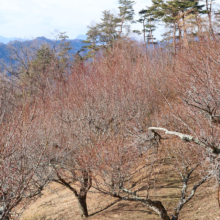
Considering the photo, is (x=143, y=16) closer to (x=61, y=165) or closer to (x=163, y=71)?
(x=163, y=71)

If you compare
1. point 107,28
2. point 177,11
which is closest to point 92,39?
point 107,28

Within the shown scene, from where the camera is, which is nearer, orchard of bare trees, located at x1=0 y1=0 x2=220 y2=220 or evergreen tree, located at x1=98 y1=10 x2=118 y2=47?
orchard of bare trees, located at x1=0 y1=0 x2=220 y2=220

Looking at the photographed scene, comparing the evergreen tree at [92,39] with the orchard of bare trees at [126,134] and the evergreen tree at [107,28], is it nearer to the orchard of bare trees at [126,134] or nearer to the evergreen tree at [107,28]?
the evergreen tree at [107,28]

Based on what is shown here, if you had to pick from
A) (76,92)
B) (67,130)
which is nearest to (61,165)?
(67,130)

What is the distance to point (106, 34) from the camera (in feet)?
93.4

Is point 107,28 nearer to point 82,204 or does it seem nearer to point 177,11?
point 177,11

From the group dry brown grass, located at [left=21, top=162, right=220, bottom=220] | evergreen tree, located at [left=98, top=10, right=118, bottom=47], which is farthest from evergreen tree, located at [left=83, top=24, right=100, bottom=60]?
dry brown grass, located at [left=21, top=162, right=220, bottom=220]

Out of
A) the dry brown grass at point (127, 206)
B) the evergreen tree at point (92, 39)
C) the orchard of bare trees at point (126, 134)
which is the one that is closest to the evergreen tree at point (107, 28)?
the evergreen tree at point (92, 39)

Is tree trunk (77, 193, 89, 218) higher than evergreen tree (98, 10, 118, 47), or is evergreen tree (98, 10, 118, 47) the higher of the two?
evergreen tree (98, 10, 118, 47)

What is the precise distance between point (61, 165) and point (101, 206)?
147 inches

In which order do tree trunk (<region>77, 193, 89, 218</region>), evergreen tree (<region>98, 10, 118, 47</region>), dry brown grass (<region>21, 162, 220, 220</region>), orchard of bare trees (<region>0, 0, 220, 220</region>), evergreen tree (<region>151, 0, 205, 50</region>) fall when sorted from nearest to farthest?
orchard of bare trees (<region>0, 0, 220, 220</region>) < dry brown grass (<region>21, 162, 220, 220</region>) < tree trunk (<region>77, 193, 89, 218</region>) < evergreen tree (<region>151, 0, 205, 50</region>) < evergreen tree (<region>98, 10, 118, 47</region>)

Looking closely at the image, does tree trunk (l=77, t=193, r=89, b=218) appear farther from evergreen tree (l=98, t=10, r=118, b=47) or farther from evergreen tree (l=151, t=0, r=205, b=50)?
evergreen tree (l=98, t=10, r=118, b=47)

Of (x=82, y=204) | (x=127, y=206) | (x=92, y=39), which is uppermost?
(x=92, y=39)

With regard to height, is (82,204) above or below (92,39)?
below
